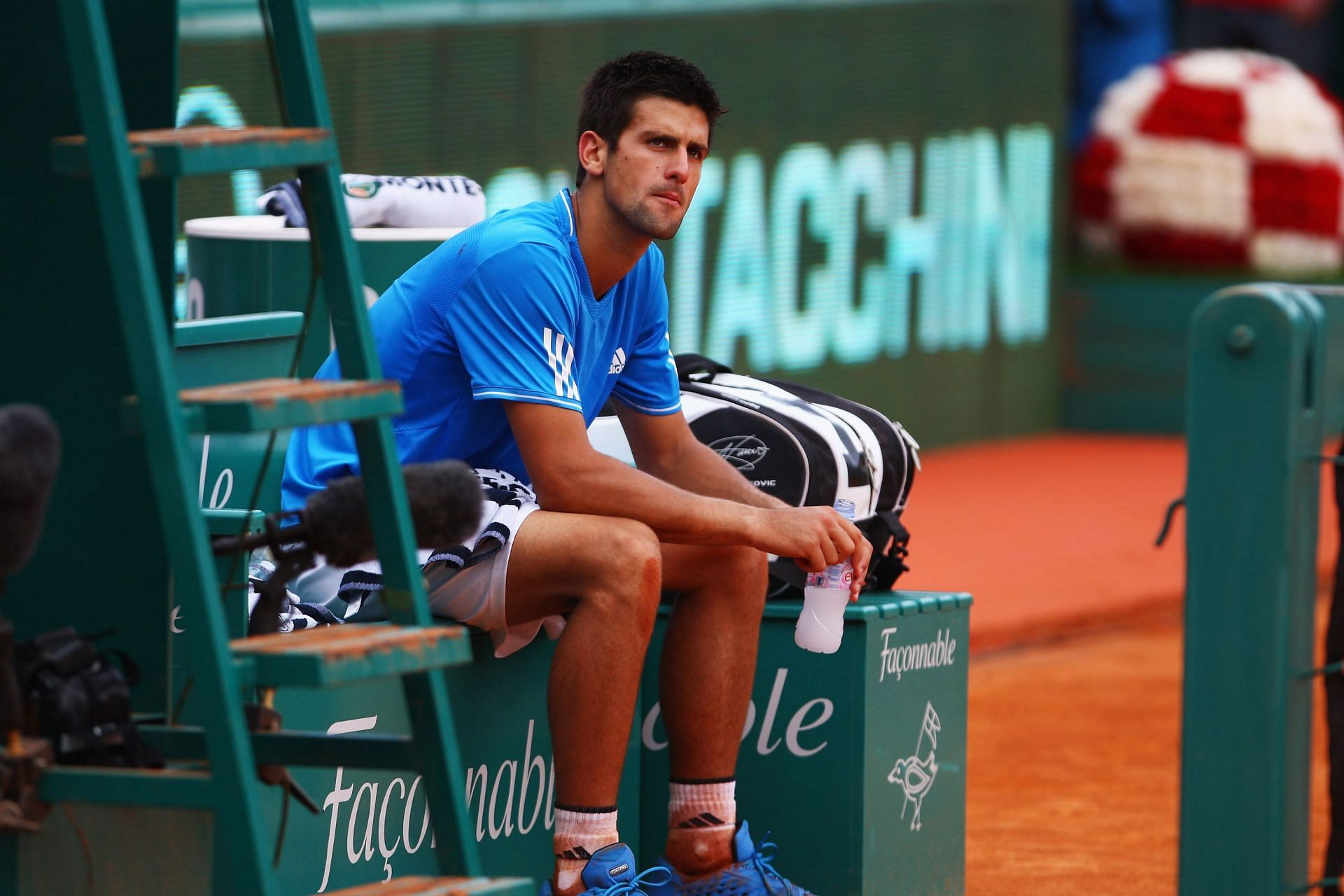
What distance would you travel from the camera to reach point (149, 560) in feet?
11.6

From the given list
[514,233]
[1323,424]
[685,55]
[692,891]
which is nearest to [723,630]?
[692,891]

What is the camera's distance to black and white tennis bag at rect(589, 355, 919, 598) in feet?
15.2

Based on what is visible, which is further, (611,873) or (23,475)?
(611,873)

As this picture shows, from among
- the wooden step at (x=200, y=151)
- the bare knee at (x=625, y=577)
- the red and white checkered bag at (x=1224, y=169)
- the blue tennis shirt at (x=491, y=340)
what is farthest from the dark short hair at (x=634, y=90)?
the red and white checkered bag at (x=1224, y=169)

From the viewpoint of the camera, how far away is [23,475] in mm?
2654

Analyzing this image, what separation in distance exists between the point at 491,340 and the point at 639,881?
37.0 inches

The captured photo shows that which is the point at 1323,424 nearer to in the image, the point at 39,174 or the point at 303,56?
the point at 303,56

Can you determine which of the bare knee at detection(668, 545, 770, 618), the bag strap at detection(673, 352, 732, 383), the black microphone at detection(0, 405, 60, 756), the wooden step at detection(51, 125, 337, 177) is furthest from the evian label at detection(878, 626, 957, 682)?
the black microphone at detection(0, 405, 60, 756)

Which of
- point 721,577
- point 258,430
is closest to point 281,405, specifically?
point 258,430

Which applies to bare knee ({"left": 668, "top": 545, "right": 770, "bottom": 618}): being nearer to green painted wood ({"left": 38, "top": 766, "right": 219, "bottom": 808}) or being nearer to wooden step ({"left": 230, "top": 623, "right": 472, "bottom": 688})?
wooden step ({"left": 230, "top": 623, "right": 472, "bottom": 688})

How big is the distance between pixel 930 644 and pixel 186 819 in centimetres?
192

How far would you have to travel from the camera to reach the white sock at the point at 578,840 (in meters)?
3.94

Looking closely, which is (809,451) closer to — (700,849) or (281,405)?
(700,849)

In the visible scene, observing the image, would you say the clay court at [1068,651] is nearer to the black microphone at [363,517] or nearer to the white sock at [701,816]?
the white sock at [701,816]
